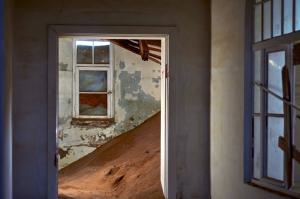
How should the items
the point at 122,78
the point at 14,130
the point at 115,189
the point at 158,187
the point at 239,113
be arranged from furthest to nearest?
the point at 122,78 → the point at 115,189 → the point at 158,187 → the point at 14,130 → the point at 239,113

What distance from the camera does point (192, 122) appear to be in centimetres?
475

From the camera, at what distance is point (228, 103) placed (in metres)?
4.09

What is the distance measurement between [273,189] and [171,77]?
1.77 m

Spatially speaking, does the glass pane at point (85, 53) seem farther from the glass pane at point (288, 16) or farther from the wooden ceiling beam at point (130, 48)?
the glass pane at point (288, 16)

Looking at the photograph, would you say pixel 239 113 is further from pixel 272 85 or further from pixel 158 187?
pixel 158 187

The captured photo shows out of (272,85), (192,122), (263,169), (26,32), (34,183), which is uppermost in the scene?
(26,32)

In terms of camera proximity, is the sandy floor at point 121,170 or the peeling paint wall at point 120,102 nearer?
the sandy floor at point 121,170

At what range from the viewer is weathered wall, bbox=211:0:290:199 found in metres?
3.77

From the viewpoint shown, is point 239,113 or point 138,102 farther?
point 138,102

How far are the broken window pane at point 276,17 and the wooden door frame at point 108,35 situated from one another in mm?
1476

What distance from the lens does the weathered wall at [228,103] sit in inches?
148

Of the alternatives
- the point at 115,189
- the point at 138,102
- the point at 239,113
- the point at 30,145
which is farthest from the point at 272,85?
the point at 138,102

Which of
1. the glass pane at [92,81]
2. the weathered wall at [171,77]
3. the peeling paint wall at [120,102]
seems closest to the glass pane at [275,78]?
the weathered wall at [171,77]

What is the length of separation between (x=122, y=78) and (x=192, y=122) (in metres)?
6.11
